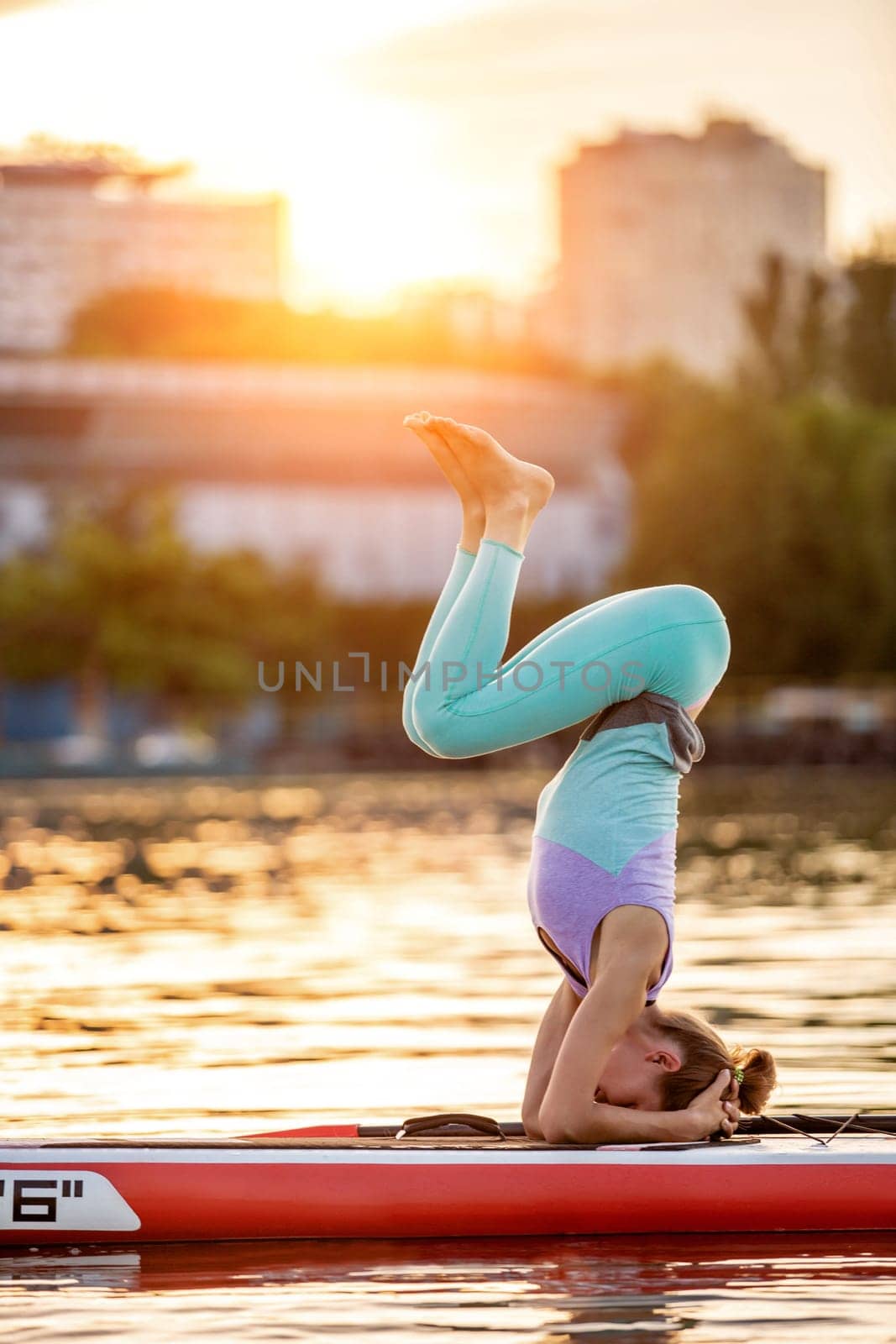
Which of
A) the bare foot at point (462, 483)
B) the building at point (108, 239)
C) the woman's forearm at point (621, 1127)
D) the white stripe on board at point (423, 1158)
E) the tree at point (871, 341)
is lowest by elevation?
the white stripe on board at point (423, 1158)

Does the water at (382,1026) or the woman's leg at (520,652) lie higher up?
the woman's leg at (520,652)

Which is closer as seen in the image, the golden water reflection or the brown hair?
the brown hair

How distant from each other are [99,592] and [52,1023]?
4997 centimetres

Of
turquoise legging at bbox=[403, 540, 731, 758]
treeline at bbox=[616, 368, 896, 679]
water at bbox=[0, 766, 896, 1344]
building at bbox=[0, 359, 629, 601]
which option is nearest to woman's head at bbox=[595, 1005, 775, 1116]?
water at bbox=[0, 766, 896, 1344]

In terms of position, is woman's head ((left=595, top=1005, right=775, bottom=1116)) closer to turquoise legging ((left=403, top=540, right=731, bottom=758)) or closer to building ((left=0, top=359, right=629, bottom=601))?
turquoise legging ((left=403, top=540, right=731, bottom=758))

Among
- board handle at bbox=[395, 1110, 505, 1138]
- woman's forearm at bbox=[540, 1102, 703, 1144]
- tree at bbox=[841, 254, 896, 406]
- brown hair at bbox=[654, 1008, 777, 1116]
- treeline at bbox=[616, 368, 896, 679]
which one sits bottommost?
treeline at bbox=[616, 368, 896, 679]

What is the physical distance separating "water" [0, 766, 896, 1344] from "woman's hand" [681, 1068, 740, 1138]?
31 cm

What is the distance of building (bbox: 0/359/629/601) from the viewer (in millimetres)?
78688

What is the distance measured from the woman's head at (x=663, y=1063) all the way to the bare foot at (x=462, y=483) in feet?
4.49

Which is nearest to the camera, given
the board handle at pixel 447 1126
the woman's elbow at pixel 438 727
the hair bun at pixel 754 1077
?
the woman's elbow at pixel 438 727

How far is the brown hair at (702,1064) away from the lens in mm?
6188

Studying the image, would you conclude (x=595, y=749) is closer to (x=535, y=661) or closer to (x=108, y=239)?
(x=535, y=661)

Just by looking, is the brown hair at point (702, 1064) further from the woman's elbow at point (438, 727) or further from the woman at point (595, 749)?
the woman's elbow at point (438, 727)

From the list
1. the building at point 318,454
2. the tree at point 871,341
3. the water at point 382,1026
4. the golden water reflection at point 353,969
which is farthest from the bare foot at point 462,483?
the tree at point 871,341
